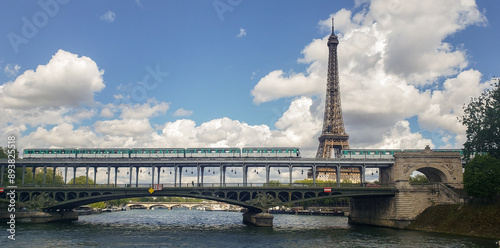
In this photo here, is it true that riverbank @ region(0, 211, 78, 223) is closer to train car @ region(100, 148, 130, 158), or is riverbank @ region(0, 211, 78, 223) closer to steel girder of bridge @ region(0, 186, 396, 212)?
steel girder of bridge @ region(0, 186, 396, 212)

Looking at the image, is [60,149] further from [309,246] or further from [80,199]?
[309,246]

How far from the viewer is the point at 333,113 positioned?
176000 millimetres

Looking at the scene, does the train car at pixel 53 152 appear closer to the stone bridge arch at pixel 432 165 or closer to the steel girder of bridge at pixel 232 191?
the steel girder of bridge at pixel 232 191

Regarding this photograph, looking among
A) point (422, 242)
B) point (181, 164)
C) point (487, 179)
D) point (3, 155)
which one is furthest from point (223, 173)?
point (3, 155)

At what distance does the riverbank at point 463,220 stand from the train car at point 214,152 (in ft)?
147

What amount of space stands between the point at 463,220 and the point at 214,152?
194 feet

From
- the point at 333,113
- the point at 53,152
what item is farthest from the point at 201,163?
the point at 333,113

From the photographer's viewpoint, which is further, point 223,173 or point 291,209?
point 291,209

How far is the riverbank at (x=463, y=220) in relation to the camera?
211 ft

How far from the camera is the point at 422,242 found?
2404 inches

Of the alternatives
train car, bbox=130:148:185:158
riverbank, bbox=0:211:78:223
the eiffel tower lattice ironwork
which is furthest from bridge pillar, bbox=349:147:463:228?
riverbank, bbox=0:211:78:223

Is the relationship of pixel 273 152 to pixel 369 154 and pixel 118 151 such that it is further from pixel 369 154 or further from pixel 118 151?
pixel 118 151

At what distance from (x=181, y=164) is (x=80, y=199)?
23.4 metres

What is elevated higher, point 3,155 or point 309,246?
point 3,155
